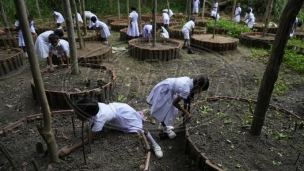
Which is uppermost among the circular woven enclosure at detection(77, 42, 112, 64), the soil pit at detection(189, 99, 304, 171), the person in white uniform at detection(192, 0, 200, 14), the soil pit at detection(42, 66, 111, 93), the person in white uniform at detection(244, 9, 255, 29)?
the person in white uniform at detection(192, 0, 200, 14)

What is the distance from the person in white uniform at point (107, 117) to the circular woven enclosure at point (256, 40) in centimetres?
784

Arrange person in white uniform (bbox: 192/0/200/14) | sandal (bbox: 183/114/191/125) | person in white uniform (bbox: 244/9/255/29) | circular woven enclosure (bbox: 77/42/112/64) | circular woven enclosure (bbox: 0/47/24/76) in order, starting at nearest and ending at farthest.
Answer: sandal (bbox: 183/114/191/125), circular woven enclosure (bbox: 0/47/24/76), circular woven enclosure (bbox: 77/42/112/64), person in white uniform (bbox: 244/9/255/29), person in white uniform (bbox: 192/0/200/14)

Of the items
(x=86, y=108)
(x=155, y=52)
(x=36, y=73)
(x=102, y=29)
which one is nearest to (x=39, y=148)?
(x=86, y=108)

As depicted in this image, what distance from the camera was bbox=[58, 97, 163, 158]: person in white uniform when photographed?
2779mm

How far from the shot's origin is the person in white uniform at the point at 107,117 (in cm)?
278

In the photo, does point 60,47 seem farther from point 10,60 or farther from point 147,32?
point 147,32

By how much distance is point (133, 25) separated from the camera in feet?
32.8

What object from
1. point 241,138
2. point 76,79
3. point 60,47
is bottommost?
point 241,138

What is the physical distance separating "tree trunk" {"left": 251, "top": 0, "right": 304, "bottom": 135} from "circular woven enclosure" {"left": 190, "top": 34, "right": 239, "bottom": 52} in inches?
236

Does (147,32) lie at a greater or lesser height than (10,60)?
greater

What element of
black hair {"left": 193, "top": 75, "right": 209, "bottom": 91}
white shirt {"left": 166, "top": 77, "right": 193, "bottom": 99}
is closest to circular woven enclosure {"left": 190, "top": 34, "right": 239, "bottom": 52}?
white shirt {"left": 166, "top": 77, "right": 193, "bottom": 99}

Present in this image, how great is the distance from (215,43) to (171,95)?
19.4 ft

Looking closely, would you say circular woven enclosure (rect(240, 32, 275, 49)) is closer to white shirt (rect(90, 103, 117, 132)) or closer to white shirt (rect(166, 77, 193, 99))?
white shirt (rect(166, 77, 193, 99))

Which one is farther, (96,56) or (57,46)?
(96,56)
